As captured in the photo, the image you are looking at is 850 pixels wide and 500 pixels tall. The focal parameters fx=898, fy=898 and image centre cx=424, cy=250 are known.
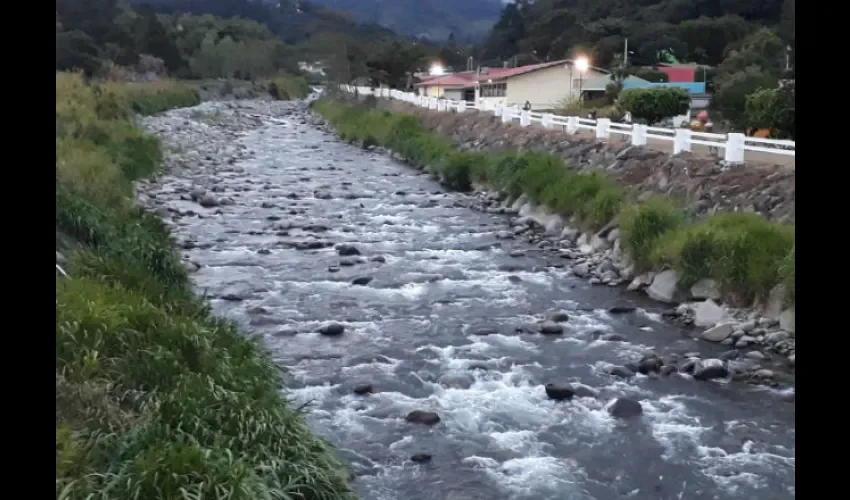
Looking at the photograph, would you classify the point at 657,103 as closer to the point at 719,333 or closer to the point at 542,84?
the point at 719,333

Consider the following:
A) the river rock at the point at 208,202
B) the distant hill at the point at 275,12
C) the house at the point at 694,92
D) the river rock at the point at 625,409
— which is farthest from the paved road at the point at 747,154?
the distant hill at the point at 275,12

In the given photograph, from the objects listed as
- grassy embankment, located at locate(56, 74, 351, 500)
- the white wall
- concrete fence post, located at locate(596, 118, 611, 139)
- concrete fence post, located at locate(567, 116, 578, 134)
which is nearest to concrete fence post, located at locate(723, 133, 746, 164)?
concrete fence post, located at locate(596, 118, 611, 139)

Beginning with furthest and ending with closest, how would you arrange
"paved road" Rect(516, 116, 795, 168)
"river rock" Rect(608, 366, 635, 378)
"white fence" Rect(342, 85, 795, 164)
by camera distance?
1. "white fence" Rect(342, 85, 795, 164)
2. "paved road" Rect(516, 116, 795, 168)
3. "river rock" Rect(608, 366, 635, 378)

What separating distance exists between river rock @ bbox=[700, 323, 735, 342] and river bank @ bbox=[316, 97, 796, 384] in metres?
0.01

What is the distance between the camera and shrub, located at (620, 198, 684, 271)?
12734 mm

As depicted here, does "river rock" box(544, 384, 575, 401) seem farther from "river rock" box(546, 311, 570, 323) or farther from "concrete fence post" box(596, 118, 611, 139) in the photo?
"concrete fence post" box(596, 118, 611, 139)

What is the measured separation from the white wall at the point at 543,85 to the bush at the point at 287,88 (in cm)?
3748

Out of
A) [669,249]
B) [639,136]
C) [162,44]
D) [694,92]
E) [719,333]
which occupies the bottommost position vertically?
[719,333]

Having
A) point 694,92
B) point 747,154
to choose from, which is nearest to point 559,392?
point 747,154

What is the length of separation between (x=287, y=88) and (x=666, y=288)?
236 ft

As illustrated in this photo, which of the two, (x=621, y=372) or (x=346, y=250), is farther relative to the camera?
(x=346, y=250)

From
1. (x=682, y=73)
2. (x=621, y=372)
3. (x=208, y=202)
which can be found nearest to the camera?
(x=621, y=372)

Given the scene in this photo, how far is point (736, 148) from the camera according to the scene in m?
14.1
